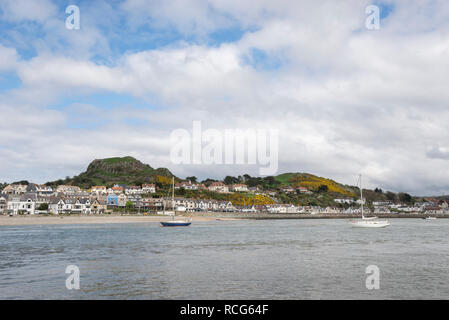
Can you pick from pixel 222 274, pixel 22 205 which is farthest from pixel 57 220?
pixel 222 274

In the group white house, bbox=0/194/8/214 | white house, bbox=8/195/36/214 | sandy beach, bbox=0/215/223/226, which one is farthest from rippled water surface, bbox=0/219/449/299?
white house, bbox=0/194/8/214

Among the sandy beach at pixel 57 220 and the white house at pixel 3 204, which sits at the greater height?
the white house at pixel 3 204

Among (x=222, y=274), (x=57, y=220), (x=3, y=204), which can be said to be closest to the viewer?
(x=222, y=274)

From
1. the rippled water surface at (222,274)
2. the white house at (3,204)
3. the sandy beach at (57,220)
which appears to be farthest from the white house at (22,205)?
the rippled water surface at (222,274)

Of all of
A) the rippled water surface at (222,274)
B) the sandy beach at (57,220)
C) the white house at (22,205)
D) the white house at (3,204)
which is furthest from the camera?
the white house at (3,204)

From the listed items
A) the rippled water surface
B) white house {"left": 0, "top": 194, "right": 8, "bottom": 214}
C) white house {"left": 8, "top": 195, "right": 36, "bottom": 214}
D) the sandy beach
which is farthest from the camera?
white house {"left": 0, "top": 194, "right": 8, "bottom": 214}

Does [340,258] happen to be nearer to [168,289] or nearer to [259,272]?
[259,272]

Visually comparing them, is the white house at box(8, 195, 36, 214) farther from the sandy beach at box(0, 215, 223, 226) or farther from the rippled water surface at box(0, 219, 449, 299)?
the rippled water surface at box(0, 219, 449, 299)

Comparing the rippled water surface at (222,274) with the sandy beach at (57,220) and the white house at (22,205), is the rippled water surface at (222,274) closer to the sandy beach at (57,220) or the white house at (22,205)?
the sandy beach at (57,220)

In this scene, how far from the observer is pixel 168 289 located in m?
20.3

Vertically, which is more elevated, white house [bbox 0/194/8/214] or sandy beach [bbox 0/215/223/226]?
white house [bbox 0/194/8/214]

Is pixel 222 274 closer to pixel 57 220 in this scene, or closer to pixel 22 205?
pixel 57 220

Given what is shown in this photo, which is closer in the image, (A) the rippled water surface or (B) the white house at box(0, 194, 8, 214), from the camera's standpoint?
(A) the rippled water surface
